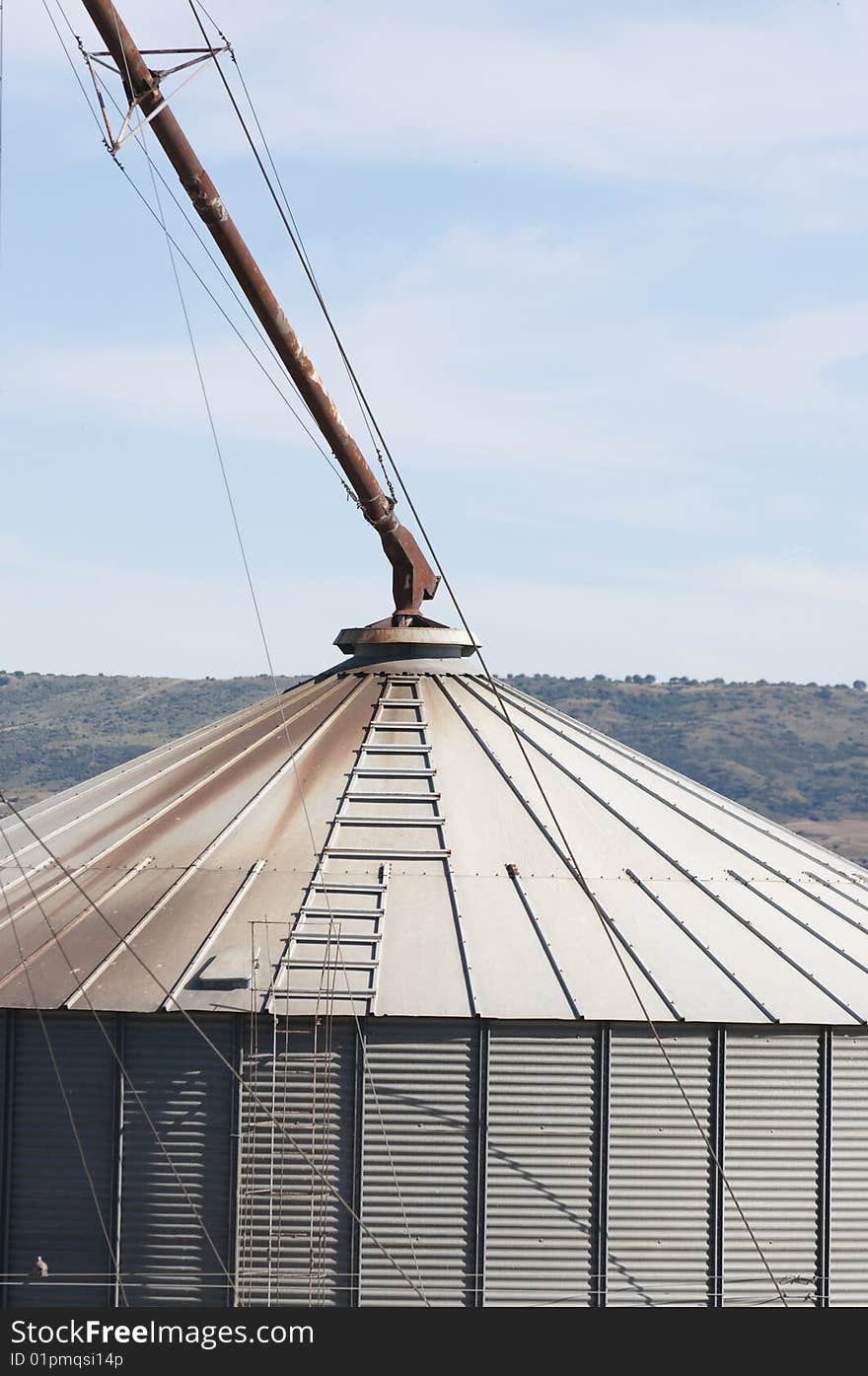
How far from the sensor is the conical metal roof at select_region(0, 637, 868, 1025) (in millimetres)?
24938

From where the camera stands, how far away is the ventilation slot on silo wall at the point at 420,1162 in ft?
78.8

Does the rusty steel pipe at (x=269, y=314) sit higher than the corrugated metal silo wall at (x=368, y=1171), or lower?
higher

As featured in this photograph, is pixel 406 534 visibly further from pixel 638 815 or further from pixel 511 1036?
pixel 511 1036

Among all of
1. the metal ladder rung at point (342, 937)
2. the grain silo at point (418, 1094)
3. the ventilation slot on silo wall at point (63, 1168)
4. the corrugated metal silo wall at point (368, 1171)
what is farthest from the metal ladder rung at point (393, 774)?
the ventilation slot on silo wall at point (63, 1168)

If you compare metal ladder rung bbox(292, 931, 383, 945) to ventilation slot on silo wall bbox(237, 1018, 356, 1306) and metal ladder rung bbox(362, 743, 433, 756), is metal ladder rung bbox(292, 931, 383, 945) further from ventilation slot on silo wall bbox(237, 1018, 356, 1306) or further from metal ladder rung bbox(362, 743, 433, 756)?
metal ladder rung bbox(362, 743, 433, 756)

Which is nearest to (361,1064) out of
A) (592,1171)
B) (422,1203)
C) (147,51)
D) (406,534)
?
(422,1203)

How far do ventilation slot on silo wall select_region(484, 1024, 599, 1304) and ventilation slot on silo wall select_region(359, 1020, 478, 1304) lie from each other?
0.32m

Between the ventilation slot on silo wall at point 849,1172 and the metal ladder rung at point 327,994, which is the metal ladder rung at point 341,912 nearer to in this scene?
the metal ladder rung at point 327,994

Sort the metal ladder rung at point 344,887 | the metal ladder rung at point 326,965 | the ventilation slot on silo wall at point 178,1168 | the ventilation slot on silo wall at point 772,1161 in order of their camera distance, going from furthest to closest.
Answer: the metal ladder rung at point 344,887 → the metal ladder rung at point 326,965 → the ventilation slot on silo wall at point 772,1161 → the ventilation slot on silo wall at point 178,1168

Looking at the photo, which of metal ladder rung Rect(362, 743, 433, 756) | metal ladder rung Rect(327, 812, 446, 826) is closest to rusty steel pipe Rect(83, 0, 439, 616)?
metal ladder rung Rect(362, 743, 433, 756)

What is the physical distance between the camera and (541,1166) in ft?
80.1

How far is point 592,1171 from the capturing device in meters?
24.5

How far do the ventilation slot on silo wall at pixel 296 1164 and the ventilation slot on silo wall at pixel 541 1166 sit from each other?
6.65ft

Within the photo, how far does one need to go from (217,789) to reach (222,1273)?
8.46m
